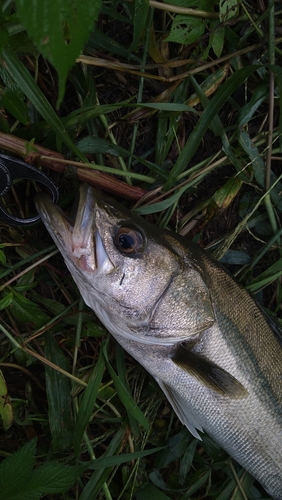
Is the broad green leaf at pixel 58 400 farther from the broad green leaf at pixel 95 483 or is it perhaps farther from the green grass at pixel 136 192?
the broad green leaf at pixel 95 483

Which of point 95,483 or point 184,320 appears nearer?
point 184,320

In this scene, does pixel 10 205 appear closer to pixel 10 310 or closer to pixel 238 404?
pixel 10 310

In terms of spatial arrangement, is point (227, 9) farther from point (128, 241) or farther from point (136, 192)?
point (128, 241)

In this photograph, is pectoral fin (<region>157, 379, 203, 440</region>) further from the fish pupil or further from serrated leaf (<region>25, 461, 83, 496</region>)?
the fish pupil

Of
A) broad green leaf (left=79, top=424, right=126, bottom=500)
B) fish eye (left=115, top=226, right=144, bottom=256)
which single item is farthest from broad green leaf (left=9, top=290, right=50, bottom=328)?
broad green leaf (left=79, top=424, right=126, bottom=500)

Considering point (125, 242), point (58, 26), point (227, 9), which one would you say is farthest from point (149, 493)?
point (227, 9)
